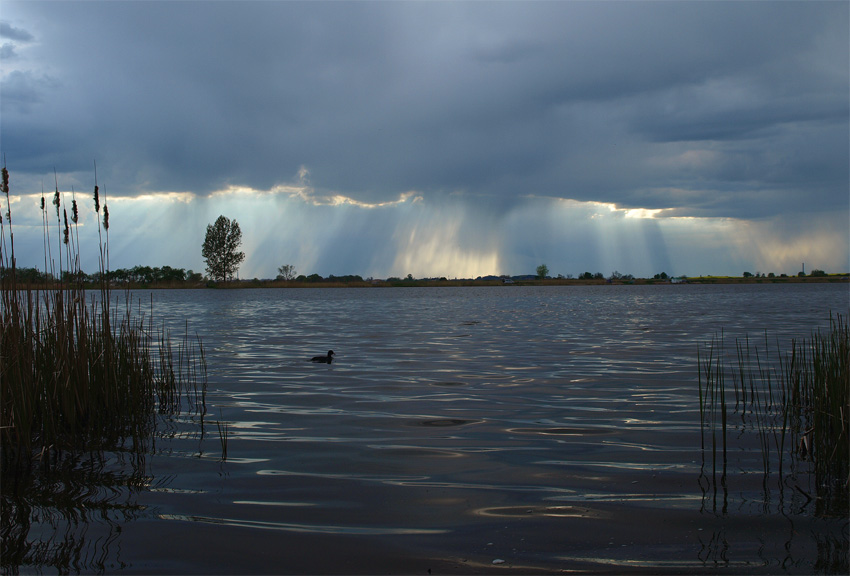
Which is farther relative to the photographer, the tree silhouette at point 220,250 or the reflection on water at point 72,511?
the tree silhouette at point 220,250

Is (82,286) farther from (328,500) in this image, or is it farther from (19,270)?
(328,500)

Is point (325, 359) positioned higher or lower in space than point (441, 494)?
higher

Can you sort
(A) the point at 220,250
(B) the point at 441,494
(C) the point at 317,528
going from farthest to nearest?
(A) the point at 220,250, (B) the point at 441,494, (C) the point at 317,528

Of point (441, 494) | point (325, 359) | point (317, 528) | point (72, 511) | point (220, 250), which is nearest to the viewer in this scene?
point (317, 528)

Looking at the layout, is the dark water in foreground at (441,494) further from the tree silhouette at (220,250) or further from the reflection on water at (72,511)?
the tree silhouette at (220,250)

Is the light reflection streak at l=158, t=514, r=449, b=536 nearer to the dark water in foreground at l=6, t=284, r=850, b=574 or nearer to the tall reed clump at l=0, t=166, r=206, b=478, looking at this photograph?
the dark water in foreground at l=6, t=284, r=850, b=574

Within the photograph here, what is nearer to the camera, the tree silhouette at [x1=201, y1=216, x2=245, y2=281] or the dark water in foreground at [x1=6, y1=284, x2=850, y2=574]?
the dark water in foreground at [x1=6, y1=284, x2=850, y2=574]

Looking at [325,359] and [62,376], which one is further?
[325,359]

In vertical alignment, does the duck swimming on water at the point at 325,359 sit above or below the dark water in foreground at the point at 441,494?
above

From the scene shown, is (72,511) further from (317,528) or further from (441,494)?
(441,494)

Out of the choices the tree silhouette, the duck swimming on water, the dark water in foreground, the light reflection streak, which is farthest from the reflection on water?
the tree silhouette

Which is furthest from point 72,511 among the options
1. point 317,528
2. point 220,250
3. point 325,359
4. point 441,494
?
→ point 220,250

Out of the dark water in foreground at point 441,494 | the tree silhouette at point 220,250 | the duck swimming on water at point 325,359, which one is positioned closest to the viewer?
the dark water in foreground at point 441,494

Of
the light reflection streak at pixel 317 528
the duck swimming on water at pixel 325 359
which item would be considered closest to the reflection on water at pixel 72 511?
the light reflection streak at pixel 317 528
